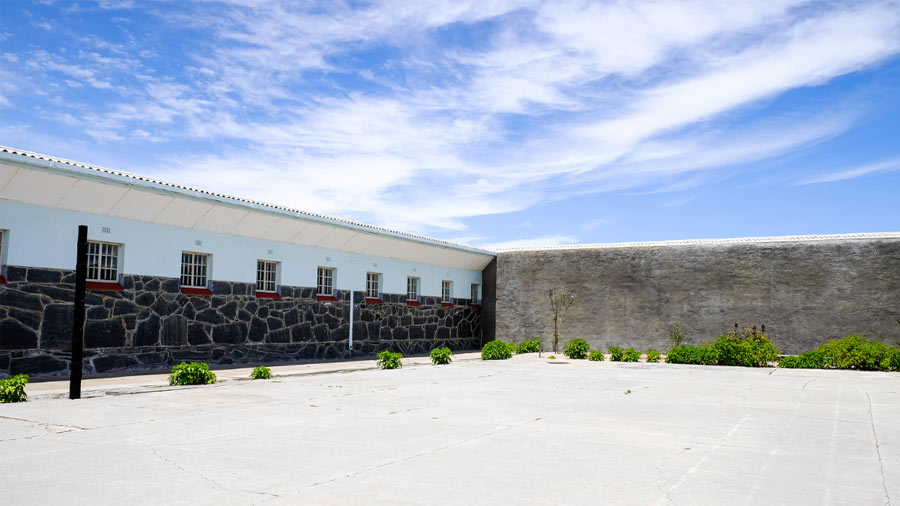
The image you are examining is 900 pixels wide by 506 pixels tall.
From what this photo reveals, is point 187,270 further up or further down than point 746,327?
further up

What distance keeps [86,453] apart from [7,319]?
829 cm

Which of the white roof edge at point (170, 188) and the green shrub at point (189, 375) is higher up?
the white roof edge at point (170, 188)

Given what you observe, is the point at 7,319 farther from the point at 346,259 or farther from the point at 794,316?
the point at 794,316

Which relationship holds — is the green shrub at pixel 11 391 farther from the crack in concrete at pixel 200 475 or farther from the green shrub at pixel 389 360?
the green shrub at pixel 389 360

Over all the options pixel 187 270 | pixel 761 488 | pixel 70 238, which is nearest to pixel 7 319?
pixel 70 238

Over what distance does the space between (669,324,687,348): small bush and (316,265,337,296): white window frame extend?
1196 centimetres

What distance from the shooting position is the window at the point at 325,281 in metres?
21.5

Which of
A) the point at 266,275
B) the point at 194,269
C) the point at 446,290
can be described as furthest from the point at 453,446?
the point at 446,290

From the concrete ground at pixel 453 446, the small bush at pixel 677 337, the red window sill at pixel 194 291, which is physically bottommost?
the concrete ground at pixel 453 446

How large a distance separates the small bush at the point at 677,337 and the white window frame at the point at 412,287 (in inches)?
367

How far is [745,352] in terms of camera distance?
20.4m

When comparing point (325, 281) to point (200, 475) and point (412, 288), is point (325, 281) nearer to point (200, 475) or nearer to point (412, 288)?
point (412, 288)

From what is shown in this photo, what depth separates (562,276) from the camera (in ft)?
86.2

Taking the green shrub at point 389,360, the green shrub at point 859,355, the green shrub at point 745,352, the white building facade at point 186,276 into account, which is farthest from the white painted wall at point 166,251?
the green shrub at point 859,355
